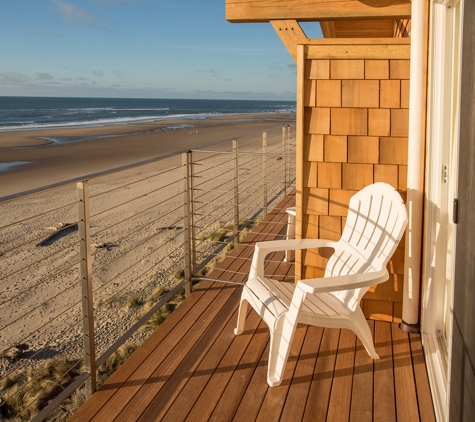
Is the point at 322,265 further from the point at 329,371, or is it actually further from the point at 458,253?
the point at 458,253

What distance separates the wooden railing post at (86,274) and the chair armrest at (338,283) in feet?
3.09

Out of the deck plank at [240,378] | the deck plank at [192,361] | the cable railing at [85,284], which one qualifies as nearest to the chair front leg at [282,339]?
the deck plank at [240,378]

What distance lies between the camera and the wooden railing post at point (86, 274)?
2223 mm

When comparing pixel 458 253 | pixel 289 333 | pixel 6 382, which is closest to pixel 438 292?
pixel 289 333

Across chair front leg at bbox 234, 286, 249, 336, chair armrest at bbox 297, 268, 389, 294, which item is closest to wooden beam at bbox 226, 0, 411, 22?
chair armrest at bbox 297, 268, 389, 294

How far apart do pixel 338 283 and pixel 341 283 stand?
0.05 ft

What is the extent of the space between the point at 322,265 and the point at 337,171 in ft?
2.04

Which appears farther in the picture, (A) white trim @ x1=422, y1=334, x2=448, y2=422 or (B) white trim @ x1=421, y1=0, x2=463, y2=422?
(B) white trim @ x1=421, y1=0, x2=463, y2=422

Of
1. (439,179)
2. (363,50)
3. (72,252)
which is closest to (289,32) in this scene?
(363,50)

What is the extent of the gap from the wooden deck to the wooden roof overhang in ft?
5.79

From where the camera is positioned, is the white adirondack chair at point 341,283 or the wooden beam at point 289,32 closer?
the white adirondack chair at point 341,283

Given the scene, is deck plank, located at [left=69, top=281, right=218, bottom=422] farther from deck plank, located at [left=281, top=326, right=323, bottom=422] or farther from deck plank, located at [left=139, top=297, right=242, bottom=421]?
deck plank, located at [left=281, top=326, right=323, bottom=422]

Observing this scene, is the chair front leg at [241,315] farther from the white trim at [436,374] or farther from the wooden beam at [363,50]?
the wooden beam at [363,50]

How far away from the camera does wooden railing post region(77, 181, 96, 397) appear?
7.29 ft
